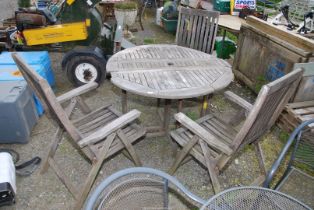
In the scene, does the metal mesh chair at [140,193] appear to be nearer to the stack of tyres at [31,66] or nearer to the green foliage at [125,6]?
the stack of tyres at [31,66]

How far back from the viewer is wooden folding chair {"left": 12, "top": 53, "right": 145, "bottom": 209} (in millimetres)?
1742

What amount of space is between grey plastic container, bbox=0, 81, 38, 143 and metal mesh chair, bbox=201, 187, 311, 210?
2.22 m

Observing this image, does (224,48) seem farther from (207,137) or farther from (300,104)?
(207,137)

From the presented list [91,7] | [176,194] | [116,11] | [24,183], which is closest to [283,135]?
[176,194]

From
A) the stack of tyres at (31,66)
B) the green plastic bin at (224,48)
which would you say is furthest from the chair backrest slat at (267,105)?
the green plastic bin at (224,48)

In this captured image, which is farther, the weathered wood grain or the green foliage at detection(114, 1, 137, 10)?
the green foliage at detection(114, 1, 137, 10)

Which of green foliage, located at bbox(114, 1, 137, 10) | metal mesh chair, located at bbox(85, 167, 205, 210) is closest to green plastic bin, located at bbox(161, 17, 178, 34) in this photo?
green foliage, located at bbox(114, 1, 137, 10)

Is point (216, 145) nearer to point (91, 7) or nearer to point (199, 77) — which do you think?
point (199, 77)

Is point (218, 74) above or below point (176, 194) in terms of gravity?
above

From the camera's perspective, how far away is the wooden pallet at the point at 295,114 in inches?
116

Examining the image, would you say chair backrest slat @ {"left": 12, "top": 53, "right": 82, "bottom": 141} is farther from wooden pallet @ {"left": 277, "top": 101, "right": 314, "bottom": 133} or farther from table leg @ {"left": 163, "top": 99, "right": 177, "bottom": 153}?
wooden pallet @ {"left": 277, "top": 101, "right": 314, "bottom": 133}

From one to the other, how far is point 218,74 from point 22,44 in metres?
3.34

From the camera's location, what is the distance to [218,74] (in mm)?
2543

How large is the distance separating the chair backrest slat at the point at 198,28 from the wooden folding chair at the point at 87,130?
61.1 inches
